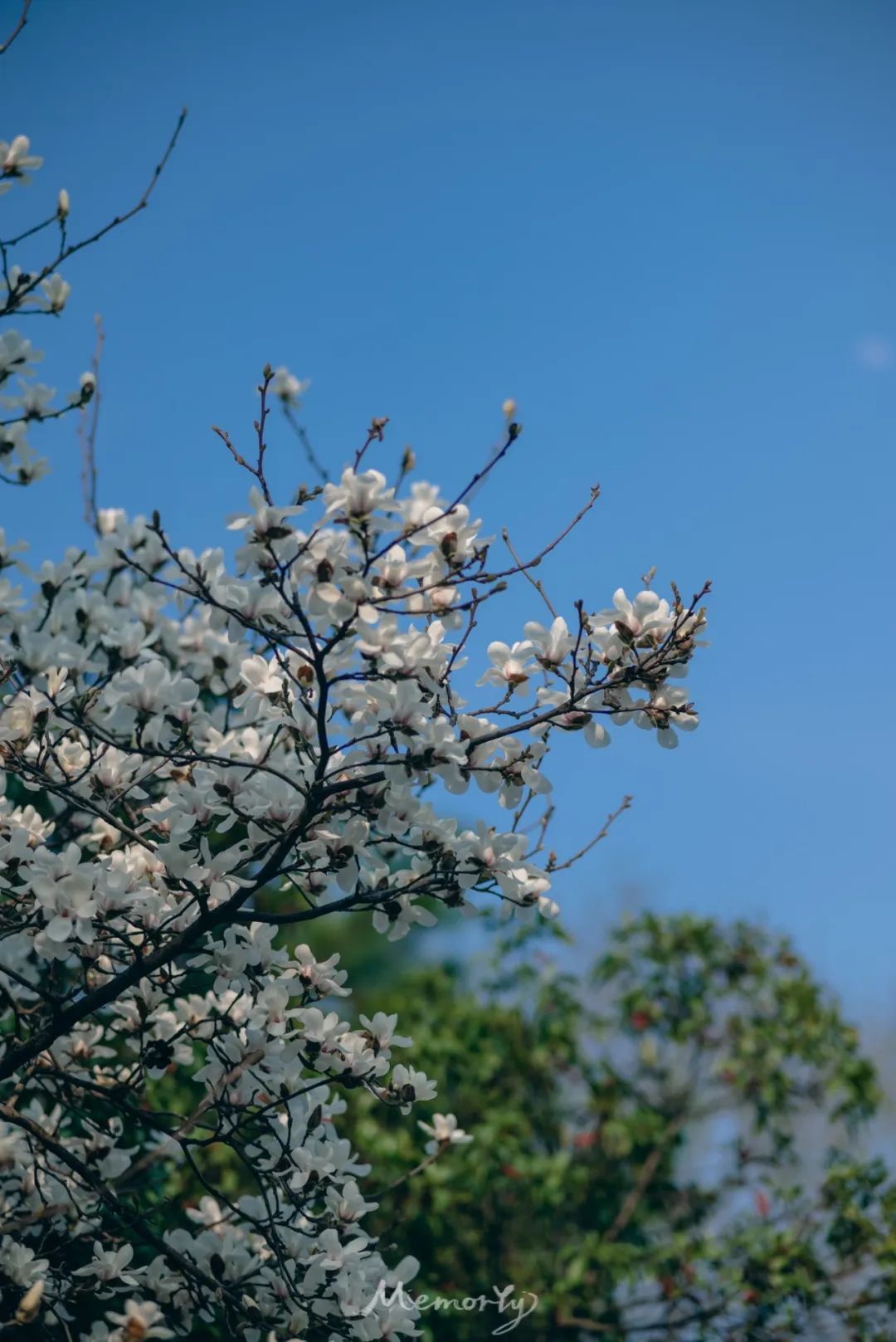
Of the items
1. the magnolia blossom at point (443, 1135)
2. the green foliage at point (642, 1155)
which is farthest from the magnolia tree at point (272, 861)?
the green foliage at point (642, 1155)

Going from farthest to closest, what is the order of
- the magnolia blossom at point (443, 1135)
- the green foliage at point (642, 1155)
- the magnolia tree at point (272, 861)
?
the green foliage at point (642, 1155)
the magnolia blossom at point (443, 1135)
the magnolia tree at point (272, 861)

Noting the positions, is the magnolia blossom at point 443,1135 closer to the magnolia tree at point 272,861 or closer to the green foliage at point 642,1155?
the magnolia tree at point 272,861

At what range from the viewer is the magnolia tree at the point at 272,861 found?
237 cm

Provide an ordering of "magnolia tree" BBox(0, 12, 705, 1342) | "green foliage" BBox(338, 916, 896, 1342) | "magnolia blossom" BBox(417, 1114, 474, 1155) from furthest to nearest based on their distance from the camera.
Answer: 1. "green foliage" BBox(338, 916, 896, 1342)
2. "magnolia blossom" BBox(417, 1114, 474, 1155)
3. "magnolia tree" BBox(0, 12, 705, 1342)

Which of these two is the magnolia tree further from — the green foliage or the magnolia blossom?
the green foliage

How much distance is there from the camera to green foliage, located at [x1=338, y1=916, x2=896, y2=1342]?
485 cm

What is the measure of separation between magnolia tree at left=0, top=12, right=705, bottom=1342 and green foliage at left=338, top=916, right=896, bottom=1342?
1.65m

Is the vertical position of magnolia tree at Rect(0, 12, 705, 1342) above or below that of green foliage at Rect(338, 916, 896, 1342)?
below

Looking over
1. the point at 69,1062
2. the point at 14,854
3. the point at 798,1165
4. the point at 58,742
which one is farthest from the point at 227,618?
the point at 798,1165

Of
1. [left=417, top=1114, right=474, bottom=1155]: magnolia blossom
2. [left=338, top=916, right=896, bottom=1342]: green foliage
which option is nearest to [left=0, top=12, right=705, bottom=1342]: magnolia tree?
[left=417, top=1114, right=474, bottom=1155]: magnolia blossom

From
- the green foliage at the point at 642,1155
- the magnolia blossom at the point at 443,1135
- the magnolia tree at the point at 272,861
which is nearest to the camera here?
the magnolia tree at the point at 272,861

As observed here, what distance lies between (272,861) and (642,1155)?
3913 mm

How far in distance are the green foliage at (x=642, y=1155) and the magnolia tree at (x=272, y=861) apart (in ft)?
5.42

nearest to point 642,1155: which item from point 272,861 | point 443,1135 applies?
point 443,1135
